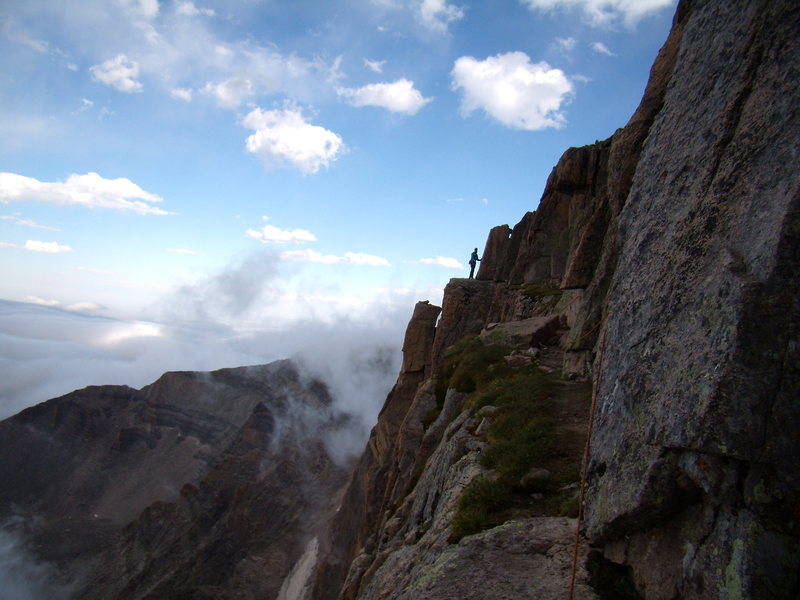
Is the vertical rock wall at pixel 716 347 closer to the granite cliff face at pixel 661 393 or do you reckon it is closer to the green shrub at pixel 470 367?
the granite cliff face at pixel 661 393

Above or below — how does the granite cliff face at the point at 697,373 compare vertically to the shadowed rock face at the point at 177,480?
above

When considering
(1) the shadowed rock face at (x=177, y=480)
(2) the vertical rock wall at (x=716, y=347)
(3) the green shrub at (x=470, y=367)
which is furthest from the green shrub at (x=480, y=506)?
(1) the shadowed rock face at (x=177, y=480)

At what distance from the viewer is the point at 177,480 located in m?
138

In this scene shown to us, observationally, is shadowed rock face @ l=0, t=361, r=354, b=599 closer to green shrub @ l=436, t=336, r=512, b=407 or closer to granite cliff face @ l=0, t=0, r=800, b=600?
→ green shrub @ l=436, t=336, r=512, b=407

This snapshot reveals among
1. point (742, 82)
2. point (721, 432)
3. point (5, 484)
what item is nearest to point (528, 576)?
point (721, 432)

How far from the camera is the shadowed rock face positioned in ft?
276

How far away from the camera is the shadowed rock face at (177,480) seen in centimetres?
8406

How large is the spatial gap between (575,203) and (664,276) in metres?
28.4

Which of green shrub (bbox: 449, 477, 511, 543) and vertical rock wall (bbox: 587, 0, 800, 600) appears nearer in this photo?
vertical rock wall (bbox: 587, 0, 800, 600)

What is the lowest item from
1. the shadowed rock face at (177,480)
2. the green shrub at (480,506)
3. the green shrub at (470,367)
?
the shadowed rock face at (177,480)

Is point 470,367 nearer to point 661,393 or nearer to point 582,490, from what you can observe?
point 582,490

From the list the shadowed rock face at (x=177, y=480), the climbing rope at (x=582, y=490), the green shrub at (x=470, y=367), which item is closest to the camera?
the climbing rope at (x=582, y=490)

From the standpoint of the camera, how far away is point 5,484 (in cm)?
13612

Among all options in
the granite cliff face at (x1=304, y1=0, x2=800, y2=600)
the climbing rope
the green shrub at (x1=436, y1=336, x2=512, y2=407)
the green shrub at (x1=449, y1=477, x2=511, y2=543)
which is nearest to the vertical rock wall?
the granite cliff face at (x1=304, y1=0, x2=800, y2=600)
